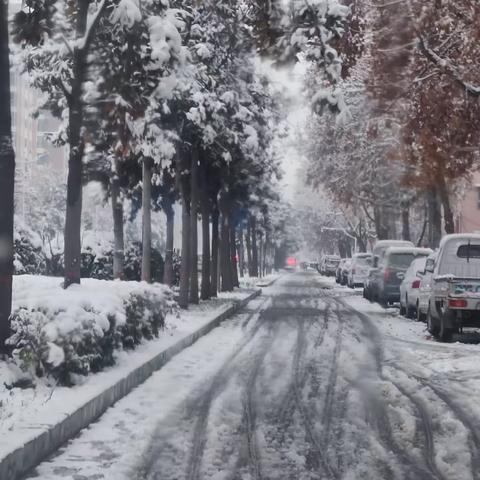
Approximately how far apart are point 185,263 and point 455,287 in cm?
946

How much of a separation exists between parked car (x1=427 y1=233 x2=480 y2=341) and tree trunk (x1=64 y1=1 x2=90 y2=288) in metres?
7.59

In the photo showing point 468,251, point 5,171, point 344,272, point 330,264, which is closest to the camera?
point 5,171

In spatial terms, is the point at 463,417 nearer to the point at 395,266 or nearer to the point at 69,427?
the point at 69,427

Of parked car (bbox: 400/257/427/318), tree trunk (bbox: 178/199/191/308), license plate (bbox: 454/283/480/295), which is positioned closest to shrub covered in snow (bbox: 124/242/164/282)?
tree trunk (bbox: 178/199/191/308)

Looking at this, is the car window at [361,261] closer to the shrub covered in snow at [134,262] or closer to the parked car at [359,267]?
the parked car at [359,267]

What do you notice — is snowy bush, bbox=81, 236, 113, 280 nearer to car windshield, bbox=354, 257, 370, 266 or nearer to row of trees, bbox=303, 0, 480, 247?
row of trees, bbox=303, 0, 480, 247

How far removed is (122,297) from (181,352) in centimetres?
316

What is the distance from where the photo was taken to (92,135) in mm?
15141

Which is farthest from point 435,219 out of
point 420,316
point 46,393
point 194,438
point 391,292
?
point 194,438

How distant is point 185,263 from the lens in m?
25.3

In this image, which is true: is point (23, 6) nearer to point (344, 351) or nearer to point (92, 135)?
point (92, 135)

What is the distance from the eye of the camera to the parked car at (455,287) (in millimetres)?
17484

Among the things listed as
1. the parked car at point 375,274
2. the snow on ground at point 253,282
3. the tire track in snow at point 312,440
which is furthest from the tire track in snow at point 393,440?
the snow on ground at point 253,282

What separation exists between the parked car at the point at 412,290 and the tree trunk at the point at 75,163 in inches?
503
